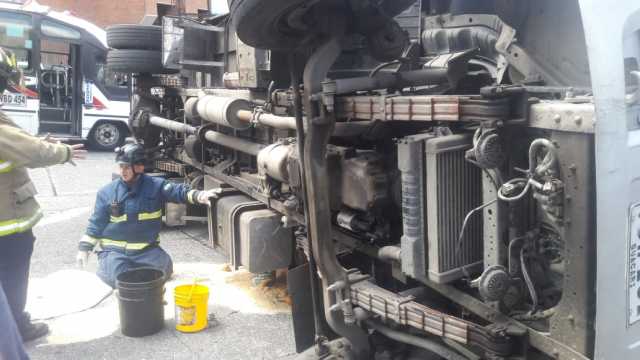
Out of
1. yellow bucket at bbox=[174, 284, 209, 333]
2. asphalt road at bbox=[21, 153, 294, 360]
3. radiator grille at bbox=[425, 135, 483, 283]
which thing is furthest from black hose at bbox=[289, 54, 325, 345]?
yellow bucket at bbox=[174, 284, 209, 333]

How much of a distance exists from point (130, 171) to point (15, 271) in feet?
3.81

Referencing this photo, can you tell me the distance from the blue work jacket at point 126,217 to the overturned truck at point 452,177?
2.47ft

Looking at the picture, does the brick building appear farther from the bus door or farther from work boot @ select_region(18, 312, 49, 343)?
work boot @ select_region(18, 312, 49, 343)

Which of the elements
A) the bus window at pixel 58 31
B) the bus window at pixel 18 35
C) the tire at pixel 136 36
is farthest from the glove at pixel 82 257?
the bus window at pixel 58 31

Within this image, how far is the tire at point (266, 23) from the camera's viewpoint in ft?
9.08

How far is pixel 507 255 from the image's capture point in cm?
241

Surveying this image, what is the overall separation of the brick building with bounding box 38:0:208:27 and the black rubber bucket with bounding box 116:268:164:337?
2159 cm

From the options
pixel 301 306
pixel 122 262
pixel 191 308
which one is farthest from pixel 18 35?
pixel 301 306

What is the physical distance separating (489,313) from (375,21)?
1529 mm

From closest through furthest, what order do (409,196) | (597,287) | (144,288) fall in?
(597,287) → (409,196) → (144,288)

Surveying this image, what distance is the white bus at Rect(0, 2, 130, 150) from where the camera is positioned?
13.6 metres

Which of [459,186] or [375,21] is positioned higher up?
[375,21]

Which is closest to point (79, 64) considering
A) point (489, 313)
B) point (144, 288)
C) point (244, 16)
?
point (144, 288)

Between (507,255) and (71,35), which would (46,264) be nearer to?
(507,255)
